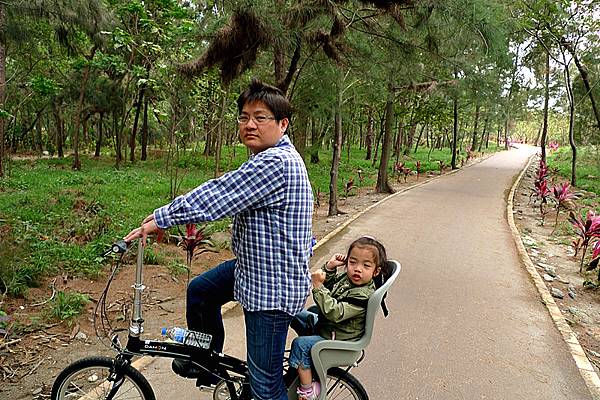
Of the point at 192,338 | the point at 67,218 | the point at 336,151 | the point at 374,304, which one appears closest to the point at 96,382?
the point at 192,338

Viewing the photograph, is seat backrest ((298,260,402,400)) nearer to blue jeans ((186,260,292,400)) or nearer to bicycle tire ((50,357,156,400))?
blue jeans ((186,260,292,400))

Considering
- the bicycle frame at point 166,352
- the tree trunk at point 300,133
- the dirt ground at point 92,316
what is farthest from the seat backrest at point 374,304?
the tree trunk at point 300,133

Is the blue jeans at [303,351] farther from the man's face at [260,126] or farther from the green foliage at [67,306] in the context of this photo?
the green foliage at [67,306]

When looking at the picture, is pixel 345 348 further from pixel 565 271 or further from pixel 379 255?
pixel 565 271

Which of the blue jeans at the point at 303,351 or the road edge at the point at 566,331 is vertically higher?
the blue jeans at the point at 303,351


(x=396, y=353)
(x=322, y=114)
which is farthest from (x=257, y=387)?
(x=322, y=114)

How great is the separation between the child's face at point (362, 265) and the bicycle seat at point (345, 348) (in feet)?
0.44

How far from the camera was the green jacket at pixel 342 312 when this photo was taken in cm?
229

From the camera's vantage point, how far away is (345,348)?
7.52 feet

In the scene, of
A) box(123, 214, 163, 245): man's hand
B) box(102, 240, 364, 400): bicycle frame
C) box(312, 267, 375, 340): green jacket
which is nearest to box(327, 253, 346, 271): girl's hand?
box(312, 267, 375, 340): green jacket

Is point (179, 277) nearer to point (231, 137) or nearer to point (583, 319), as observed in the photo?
point (583, 319)

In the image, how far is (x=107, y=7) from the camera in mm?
11375

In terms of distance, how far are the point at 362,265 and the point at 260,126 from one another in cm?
93

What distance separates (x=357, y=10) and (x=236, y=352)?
5104 millimetres
